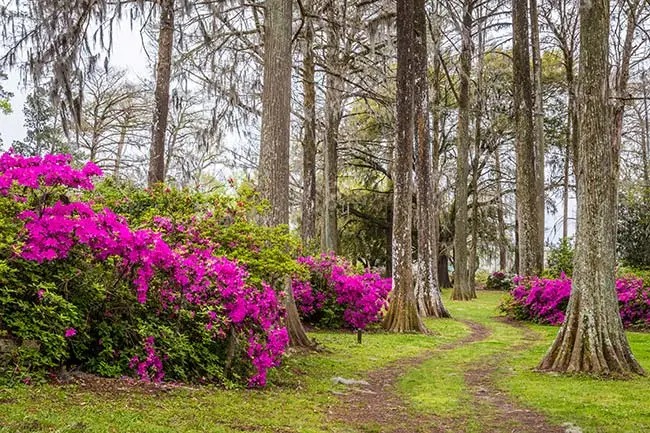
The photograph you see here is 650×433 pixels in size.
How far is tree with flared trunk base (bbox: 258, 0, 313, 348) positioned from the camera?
28.7 feet

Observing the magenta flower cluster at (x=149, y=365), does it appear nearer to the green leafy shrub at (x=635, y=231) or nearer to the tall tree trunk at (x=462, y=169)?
the tall tree trunk at (x=462, y=169)

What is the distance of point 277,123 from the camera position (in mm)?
8781

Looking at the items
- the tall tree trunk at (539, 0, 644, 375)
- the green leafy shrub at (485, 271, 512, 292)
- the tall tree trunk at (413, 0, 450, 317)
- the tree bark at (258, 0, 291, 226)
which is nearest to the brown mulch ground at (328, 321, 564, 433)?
the tall tree trunk at (539, 0, 644, 375)

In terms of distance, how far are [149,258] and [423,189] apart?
35.5 feet

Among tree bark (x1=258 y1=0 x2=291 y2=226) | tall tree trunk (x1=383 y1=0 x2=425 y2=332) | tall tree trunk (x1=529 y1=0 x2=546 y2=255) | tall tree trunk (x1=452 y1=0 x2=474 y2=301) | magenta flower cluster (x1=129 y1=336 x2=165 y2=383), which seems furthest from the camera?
tall tree trunk (x1=452 y1=0 x2=474 y2=301)

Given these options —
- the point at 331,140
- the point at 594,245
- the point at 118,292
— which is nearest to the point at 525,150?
the point at 331,140

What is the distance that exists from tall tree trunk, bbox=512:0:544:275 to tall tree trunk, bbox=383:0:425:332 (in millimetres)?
5188

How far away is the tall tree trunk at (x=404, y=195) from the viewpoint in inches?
476

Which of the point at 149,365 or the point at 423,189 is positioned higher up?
the point at 423,189

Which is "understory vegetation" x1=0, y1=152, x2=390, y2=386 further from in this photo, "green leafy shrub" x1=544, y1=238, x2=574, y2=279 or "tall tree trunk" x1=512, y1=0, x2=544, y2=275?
"green leafy shrub" x1=544, y1=238, x2=574, y2=279

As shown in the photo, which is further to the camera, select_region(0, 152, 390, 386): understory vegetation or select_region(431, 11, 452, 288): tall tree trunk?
select_region(431, 11, 452, 288): tall tree trunk

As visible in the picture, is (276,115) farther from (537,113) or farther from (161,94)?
(537,113)

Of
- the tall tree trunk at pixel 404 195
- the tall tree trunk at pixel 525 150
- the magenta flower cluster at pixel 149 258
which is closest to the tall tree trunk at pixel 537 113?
the tall tree trunk at pixel 525 150

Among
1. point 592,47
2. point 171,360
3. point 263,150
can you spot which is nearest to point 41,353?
point 171,360
